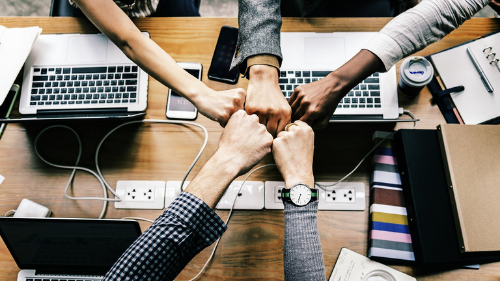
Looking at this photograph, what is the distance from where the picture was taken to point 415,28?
0.88m

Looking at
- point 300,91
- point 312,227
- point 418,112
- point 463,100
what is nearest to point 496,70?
point 463,100

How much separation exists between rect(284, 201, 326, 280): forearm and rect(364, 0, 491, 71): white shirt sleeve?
457 mm

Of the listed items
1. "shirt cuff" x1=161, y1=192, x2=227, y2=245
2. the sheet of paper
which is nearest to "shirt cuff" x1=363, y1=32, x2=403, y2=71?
"shirt cuff" x1=161, y1=192, x2=227, y2=245

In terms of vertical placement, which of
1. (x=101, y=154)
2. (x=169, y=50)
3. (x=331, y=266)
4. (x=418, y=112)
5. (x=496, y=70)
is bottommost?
(x=331, y=266)

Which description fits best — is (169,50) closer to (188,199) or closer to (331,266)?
(188,199)

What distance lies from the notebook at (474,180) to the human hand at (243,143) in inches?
19.4

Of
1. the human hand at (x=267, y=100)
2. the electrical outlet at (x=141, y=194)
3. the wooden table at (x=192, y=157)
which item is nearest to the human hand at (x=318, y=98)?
the human hand at (x=267, y=100)

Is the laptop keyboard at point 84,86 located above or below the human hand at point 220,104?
above

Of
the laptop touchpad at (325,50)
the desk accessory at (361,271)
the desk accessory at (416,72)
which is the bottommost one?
the desk accessory at (361,271)

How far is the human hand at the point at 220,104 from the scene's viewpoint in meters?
0.86

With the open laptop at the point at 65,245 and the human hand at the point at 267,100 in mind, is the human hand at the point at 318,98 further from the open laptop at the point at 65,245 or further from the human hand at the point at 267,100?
the open laptop at the point at 65,245

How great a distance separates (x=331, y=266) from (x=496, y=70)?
735 mm

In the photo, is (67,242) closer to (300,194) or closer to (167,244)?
(167,244)

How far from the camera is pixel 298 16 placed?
1151 mm
